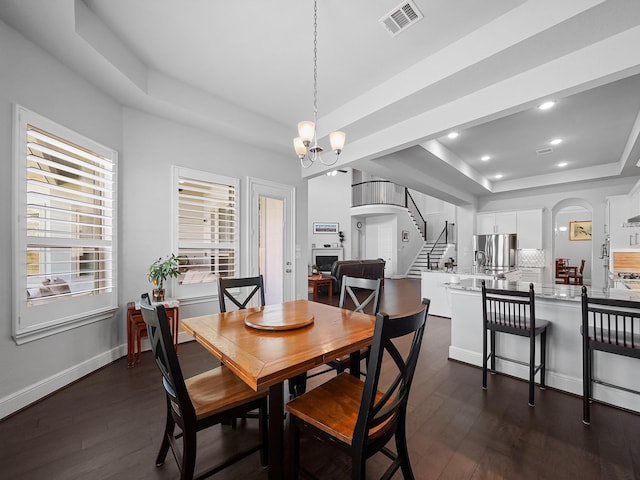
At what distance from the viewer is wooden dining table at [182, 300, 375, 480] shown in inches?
49.4

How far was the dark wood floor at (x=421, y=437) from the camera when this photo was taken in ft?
5.33

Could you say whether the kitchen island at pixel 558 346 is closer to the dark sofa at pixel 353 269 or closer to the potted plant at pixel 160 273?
the potted plant at pixel 160 273

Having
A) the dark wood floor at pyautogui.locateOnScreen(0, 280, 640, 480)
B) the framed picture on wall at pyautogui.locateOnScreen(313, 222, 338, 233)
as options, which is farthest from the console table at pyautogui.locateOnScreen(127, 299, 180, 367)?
the framed picture on wall at pyautogui.locateOnScreen(313, 222, 338, 233)

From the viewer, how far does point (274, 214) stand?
4.93m

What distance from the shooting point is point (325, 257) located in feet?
32.6

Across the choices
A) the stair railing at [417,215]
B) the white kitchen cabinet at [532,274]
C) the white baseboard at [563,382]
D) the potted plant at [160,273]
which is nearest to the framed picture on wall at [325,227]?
the stair railing at [417,215]

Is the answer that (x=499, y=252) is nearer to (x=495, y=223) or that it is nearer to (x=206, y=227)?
(x=495, y=223)

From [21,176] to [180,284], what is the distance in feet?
6.10

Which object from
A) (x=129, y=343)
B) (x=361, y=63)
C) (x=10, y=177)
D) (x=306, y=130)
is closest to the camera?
(x=10, y=177)

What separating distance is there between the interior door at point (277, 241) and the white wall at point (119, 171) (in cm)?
35

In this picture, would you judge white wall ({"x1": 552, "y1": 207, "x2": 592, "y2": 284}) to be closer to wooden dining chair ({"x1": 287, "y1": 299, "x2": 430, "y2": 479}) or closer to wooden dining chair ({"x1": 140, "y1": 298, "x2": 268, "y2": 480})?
wooden dining chair ({"x1": 287, "y1": 299, "x2": 430, "y2": 479})

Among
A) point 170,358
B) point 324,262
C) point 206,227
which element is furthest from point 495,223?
point 170,358

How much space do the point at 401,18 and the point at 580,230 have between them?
38.9 ft

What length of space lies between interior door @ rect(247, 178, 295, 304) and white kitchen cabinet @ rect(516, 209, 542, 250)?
230 inches
